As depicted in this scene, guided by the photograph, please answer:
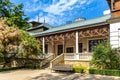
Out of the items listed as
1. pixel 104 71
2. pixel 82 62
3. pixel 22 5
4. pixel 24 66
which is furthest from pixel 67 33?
pixel 22 5

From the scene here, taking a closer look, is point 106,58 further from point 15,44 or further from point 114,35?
point 15,44

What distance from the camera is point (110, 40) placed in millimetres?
21344

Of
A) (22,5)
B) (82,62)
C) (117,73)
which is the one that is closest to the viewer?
(117,73)

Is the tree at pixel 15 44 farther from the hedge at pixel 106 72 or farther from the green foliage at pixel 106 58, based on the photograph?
the hedge at pixel 106 72

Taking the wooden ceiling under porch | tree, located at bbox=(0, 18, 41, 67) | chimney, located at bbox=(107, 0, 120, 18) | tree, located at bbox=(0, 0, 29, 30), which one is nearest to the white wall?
chimney, located at bbox=(107, 0, 120, 18)

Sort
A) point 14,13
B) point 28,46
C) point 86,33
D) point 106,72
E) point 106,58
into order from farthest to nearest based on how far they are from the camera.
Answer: point 14,13 → point 28,46 → point 86,33 → point 106,58 → point 106,72

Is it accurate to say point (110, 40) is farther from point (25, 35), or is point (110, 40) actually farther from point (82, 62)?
point (25, 35)

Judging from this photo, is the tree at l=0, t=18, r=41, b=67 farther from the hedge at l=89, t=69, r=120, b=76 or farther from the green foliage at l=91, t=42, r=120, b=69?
the hedge at l=89, t=69, r=120, b=76

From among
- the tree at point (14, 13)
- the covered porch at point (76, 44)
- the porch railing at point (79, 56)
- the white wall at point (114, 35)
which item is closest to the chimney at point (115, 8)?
the white wall at point (114, 35)

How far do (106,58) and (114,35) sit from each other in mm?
3028

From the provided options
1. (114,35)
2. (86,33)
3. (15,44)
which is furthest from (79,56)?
(15,44)

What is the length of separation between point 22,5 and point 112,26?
2468cm

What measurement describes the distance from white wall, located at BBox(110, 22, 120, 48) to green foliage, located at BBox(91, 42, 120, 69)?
103 centimetres

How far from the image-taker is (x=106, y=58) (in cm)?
1930
